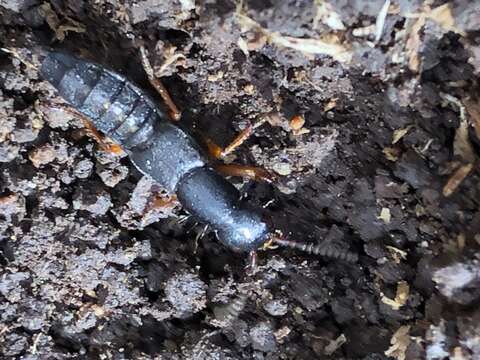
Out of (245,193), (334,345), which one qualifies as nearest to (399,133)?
Result: (245,193)

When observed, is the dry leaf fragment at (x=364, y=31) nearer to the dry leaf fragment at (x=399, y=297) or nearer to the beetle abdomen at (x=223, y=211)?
the beetle abdomen at (x=223, y=211)

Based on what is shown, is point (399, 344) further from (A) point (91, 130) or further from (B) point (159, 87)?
(A) point (91, 130)

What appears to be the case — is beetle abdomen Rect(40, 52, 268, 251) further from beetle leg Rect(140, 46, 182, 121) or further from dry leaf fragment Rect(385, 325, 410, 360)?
dry leaf fragment Rect(385, 325, 410, 360)

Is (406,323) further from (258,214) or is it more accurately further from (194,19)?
(194,19)

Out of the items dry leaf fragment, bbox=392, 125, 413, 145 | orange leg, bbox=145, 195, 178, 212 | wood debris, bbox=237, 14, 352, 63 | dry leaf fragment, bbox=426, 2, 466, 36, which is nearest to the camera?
dry leaf fragment, bbox=426, 2, 466, 36

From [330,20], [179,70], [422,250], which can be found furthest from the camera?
[179,70]

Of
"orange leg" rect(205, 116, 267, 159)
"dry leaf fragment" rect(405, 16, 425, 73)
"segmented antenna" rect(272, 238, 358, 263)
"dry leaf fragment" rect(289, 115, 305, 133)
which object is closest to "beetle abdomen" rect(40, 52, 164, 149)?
"orange leg" rect(205, 116, 267, 159)

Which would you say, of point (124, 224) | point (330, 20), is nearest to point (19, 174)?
point (124, 224)

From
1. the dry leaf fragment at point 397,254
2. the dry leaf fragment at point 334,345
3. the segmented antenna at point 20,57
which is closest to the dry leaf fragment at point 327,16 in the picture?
the dry leaf fragment at point 397,254
